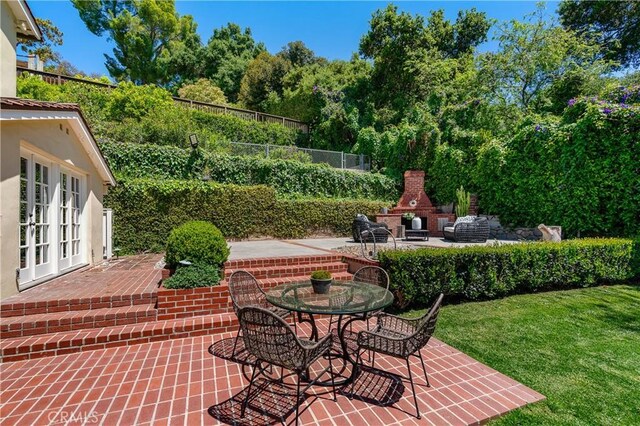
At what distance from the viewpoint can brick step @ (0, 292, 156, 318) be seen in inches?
143

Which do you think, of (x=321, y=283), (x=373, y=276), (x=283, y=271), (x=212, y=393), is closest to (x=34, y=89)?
(x=283, y=271)

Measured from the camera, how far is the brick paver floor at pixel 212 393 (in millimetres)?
2330

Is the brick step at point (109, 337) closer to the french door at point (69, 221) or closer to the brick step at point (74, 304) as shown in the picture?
the brick step at point (74, 304)

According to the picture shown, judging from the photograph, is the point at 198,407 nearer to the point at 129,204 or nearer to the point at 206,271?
the point at 206,271

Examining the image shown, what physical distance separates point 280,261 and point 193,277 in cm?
198

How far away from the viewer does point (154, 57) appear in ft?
75.9

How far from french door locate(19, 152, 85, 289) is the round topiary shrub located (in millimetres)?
1992

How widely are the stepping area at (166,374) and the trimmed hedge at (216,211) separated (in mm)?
3936

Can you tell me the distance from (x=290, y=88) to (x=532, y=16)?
15.5 metres

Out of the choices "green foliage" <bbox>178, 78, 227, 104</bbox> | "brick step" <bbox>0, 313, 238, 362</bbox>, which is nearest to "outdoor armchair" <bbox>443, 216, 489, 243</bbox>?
"brick step" <bbox>0, 313, 238, 362</bbox>

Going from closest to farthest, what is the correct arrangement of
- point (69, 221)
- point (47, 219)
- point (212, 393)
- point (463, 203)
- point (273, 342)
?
1. point (273, 342)
2. point (212, 393)
3. point (47, 219)
4. point (69, 221)
5. point (463, 203)

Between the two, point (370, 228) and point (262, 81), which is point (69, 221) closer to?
point (370, 228)

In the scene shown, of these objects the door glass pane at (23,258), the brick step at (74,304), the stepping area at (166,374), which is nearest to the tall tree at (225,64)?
the door glass pane at (23,258)

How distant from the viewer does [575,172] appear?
28.1 feet
